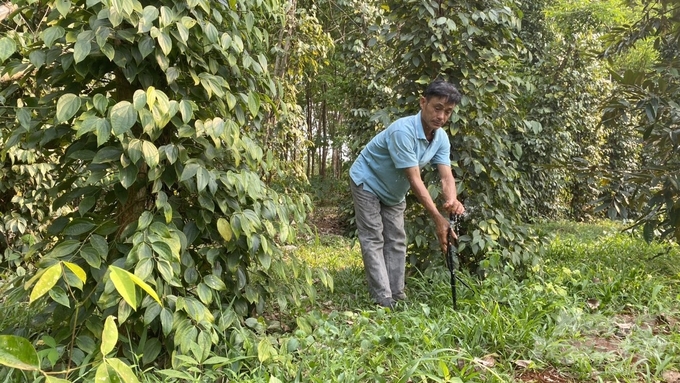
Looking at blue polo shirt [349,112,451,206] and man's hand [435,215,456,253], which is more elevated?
blue polo shirt [349,112,451,206]

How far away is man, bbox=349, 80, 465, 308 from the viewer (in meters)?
3.00

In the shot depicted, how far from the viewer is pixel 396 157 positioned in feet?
9.89

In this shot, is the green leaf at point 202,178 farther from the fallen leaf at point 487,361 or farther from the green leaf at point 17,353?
the fallen leaf at point 487,361

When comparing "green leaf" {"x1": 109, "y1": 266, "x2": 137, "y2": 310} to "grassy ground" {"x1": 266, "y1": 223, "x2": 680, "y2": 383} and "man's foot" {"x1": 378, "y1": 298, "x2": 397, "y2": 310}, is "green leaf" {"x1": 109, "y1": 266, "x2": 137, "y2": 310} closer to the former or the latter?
"grassy ground" {"x1": 266, "y1": 223, "x2": 680, "y2": 383}

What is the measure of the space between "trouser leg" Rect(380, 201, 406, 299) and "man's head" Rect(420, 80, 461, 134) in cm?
71

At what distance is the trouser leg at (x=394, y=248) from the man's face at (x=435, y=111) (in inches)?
26.9

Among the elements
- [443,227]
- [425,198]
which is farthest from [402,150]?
[443,227]

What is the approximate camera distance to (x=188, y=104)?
6.60ft

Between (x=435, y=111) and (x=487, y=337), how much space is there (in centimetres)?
136

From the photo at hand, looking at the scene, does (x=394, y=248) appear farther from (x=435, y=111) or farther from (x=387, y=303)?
(x=435, y=111)

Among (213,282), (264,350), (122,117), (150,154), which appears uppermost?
(122,117)

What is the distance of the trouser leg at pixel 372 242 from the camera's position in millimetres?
3221

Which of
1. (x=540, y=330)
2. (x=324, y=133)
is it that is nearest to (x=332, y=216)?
(x=324, y=133)

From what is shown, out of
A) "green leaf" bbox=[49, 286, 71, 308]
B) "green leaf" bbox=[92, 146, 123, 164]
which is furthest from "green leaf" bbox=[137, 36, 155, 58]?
"green leaf" bbox=[49, 286, 71, 308]
